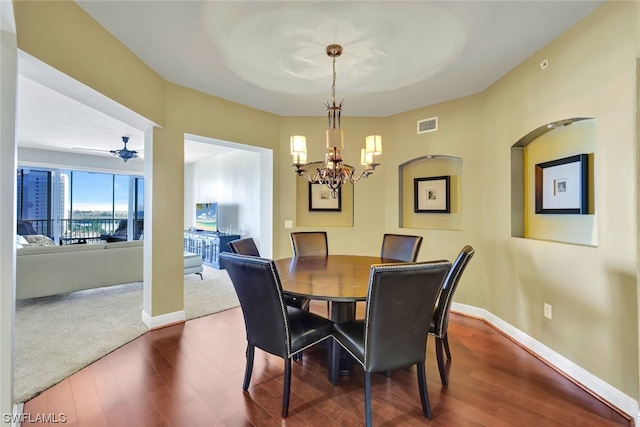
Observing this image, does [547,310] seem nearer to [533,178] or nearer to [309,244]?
[533,178]

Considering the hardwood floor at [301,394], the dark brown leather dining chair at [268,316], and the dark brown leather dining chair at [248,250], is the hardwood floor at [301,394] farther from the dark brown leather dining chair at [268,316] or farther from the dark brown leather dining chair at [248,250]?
the dark brown leather dining chair at [248,250]

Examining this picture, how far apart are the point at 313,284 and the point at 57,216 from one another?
8357mm

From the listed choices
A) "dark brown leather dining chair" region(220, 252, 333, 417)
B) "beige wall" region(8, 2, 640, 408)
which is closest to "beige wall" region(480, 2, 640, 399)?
"beige wall" region(8, 2, 640, 408)

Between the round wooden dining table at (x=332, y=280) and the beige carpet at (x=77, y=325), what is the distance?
5.64 ft

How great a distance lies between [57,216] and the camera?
721 centimetres

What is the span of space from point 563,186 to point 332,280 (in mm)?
2132

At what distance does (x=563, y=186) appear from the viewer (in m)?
2.44

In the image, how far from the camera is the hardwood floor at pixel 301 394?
177cm

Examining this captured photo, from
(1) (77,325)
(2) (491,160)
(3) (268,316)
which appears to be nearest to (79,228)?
(1) (77,325)

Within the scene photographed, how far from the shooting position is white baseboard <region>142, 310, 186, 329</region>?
3131mm

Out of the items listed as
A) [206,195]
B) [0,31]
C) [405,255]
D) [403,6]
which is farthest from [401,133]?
[206,195]

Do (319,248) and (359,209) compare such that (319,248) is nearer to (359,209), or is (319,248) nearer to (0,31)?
(359,209)

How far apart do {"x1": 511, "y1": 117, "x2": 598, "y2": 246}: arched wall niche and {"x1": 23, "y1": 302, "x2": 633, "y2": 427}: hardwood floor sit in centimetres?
113

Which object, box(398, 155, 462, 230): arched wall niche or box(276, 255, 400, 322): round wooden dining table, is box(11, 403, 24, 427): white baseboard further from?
box(398, 155, 462, 230): arched wall niche
